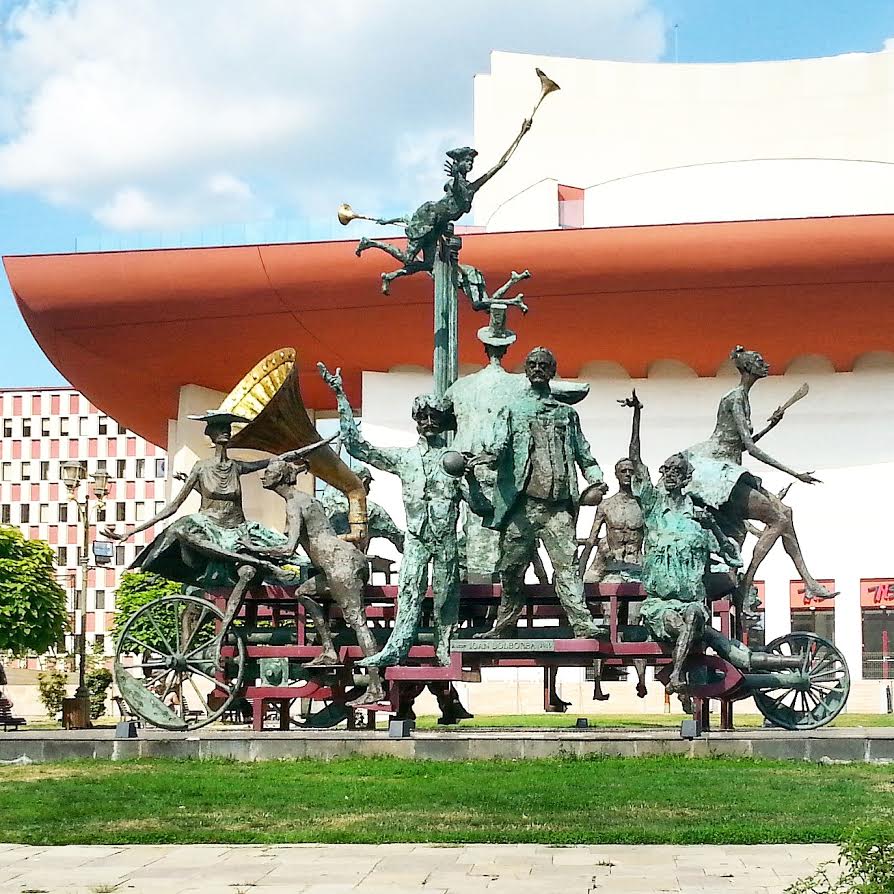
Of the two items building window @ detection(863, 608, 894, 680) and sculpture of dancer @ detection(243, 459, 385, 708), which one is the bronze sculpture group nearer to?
sculpture of dancer @ detection(243, 459, 385, 708)

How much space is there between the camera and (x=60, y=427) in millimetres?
91375

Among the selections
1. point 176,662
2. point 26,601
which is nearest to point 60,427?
point 26,601

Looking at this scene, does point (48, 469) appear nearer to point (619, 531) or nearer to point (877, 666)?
point (877, 666)

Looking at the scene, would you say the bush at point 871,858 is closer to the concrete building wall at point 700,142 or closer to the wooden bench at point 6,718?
the wooden bench at point 6,718

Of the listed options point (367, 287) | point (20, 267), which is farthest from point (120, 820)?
point (20, 267)

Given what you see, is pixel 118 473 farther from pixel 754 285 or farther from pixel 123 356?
pixel 754 285

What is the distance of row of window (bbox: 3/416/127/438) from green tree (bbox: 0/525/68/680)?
63.2 meters

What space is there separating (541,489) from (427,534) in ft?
3.12

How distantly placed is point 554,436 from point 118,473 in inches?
3184

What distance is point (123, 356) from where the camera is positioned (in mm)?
37125

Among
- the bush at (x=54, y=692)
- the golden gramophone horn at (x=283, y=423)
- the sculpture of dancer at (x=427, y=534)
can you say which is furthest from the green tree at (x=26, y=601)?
the sculpture of dancer at (x=427, y=534)

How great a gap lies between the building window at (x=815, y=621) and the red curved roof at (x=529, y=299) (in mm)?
5691

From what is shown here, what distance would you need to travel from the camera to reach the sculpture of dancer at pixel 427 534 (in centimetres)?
1223

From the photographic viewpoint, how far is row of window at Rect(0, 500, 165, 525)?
3541 inches
